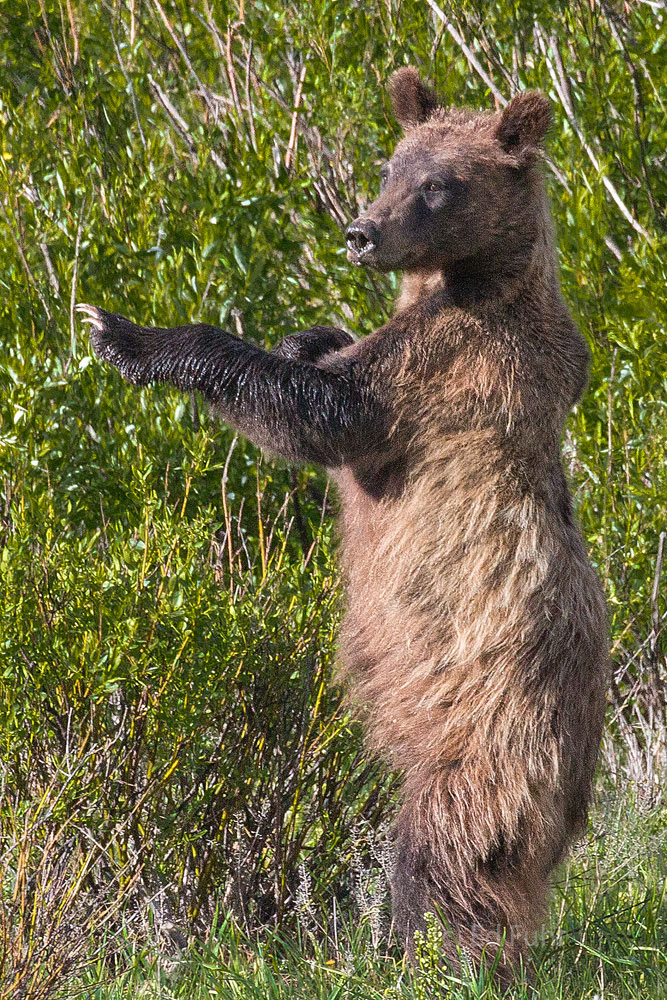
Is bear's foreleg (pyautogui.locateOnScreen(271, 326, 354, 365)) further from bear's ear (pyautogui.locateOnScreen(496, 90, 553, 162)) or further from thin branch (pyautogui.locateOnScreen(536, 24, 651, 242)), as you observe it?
thin branch (pyautogui.locateOnScreen(536, 24, 651, 242))

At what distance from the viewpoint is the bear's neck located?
3.98 m

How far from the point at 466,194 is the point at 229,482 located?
→ 1897 mm

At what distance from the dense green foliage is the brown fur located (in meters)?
0.49

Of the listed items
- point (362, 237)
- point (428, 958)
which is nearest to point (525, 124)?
point (362, 237)

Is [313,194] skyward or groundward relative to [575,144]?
skyward

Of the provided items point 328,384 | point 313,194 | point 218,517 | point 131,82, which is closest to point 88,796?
point 218,517

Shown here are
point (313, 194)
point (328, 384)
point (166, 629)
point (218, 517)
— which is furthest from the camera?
point (313, 194)

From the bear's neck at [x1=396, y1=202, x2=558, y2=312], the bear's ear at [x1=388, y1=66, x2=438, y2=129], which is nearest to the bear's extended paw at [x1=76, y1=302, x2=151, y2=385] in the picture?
the bear's neck at [x1=396, y1=202, x2=558, y2=312]

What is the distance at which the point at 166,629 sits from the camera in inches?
178

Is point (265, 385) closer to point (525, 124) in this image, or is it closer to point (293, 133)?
point (525, 124)

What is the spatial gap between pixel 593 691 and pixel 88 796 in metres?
1.88

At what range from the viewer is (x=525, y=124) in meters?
3.99

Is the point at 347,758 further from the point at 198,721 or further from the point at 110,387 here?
the point at 110,387

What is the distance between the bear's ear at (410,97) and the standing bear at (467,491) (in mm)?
243
